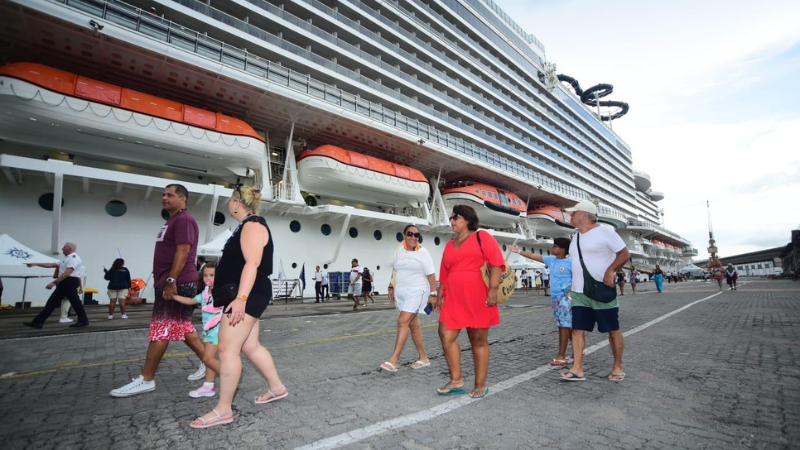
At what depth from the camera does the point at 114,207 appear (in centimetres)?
1196

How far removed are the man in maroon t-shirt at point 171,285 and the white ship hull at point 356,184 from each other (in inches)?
468

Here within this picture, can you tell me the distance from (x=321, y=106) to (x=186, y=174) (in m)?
6.13

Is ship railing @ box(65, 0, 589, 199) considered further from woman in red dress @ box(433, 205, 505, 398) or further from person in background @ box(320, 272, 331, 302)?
woman in red dress @ box(433, 205, 505, 398)

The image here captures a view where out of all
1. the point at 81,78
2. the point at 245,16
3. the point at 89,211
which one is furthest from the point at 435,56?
the point at 89,211

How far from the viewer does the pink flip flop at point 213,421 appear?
85.3 inches

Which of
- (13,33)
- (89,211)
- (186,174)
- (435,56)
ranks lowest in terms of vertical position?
(89,211)

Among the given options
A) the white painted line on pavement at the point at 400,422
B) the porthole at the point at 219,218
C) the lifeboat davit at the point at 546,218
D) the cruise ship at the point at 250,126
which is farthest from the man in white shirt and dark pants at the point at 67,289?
the lifeboat davit at the point at 546,218

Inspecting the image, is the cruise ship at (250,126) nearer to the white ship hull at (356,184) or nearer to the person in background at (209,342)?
the white ship hull at (356,184)

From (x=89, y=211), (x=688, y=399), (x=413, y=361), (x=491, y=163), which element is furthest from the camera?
(x=491, y=163)

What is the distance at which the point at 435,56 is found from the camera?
24047 mm

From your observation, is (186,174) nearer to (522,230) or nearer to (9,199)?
(9,199)

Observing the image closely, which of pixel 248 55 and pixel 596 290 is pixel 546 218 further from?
pixel 596 290

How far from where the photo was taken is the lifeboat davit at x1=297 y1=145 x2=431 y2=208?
14.9 metres

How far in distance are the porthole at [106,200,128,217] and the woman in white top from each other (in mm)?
12726
